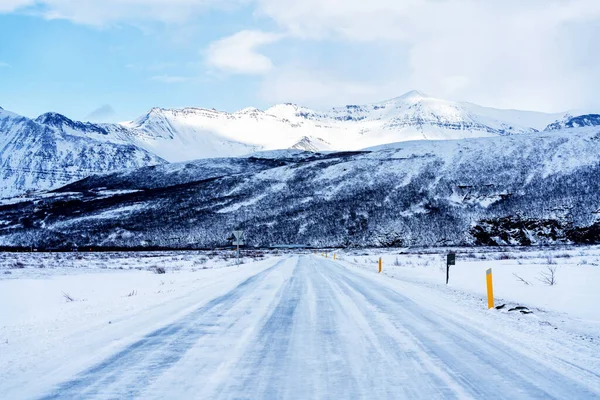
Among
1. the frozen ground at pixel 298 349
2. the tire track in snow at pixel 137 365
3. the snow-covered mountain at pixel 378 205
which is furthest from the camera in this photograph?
the snow-covered mountain at pixel 378 205

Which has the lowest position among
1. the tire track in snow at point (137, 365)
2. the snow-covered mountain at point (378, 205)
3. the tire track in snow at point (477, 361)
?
the tire track in snow at point (477, 361)

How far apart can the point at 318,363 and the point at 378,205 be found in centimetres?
8990

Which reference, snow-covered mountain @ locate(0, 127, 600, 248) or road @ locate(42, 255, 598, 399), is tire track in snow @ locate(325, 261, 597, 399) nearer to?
road @ locate(42, 255, 598, 399)

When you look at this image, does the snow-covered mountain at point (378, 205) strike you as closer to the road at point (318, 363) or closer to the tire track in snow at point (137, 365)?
the road at point (318, 363)

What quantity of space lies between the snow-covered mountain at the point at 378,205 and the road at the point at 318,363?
73.0 metres

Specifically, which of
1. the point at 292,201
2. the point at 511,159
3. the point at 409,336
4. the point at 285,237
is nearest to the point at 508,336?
the point at 409,336

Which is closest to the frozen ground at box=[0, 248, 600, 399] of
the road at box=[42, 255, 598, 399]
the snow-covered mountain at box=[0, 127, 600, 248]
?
the road at box=[42, 255, 598, 399]

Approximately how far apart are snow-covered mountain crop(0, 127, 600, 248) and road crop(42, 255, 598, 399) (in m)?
73.0

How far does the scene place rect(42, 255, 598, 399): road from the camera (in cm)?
433

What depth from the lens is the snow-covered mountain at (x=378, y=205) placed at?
8019cm

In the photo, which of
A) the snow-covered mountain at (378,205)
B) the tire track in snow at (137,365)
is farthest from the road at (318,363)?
the snow-covered mountain at (378,205)

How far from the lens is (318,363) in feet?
17.4

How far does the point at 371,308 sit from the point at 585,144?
360 feet

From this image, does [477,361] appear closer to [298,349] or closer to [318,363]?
[318,363]
